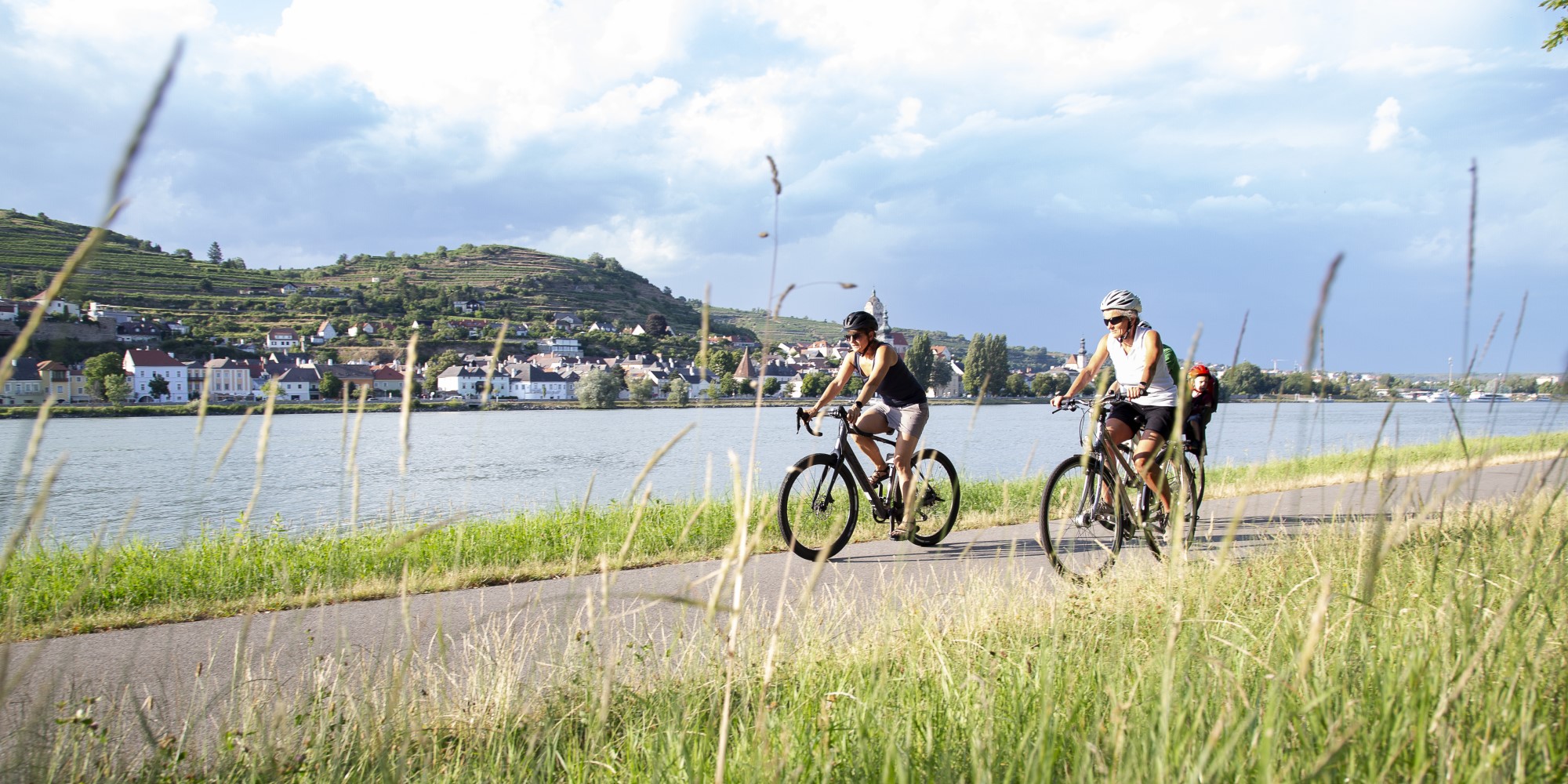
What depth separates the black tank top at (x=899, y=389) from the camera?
23.2ft

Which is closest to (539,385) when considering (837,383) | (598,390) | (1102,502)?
(598,390)

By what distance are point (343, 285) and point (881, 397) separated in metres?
164

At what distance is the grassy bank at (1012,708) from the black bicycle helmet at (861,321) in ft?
11.9

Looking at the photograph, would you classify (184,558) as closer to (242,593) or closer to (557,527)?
(242,593)

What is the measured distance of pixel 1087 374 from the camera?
627 cm

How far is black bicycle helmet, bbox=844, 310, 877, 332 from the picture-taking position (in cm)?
672

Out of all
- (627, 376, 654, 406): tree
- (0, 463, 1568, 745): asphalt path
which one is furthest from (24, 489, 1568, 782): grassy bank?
(627, 376, 654, 406): tree

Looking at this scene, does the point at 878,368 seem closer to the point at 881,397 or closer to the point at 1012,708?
the point at 881,397

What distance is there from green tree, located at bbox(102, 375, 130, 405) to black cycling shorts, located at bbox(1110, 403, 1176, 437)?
57.3 m

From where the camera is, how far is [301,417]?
226 ft

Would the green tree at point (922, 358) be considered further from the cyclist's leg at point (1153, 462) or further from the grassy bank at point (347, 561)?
the cyclist's leg at point (1153, 462)

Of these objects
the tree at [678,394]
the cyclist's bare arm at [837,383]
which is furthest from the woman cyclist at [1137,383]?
the tree at [678,394]

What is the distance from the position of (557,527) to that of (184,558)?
256 centimetres

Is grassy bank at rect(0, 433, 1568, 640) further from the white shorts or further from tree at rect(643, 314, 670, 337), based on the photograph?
tree at rect(643, 314, 670, 337)
